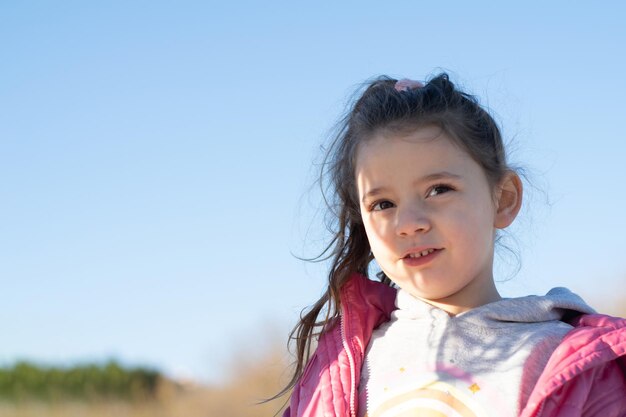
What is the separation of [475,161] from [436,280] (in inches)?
14.2

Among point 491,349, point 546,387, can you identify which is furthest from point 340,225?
point 546,387

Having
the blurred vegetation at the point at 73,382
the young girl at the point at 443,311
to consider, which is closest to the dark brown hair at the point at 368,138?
the young girl at the point at 443,311

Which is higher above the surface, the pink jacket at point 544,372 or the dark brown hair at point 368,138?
the dark brown hair at point 368,138

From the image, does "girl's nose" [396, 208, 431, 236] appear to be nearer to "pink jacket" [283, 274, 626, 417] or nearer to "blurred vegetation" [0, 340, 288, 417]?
"pink jacket" [283, 274, 626, 417]

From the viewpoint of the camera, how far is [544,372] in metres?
2.32

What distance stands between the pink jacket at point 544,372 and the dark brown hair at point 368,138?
2.7 inches

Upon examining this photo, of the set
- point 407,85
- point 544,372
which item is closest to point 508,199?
point 407,85

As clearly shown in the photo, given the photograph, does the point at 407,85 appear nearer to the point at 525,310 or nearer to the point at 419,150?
the point at 419,150

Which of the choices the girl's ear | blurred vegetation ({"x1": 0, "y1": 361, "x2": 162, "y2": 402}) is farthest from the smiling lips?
blurred vegetation ({"x1": 0, "y1": 361, "x2": 162, "y2": 402})

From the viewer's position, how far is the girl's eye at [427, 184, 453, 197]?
2.56 m

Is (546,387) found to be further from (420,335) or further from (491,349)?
(420,335)

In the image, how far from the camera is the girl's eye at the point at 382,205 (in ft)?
8.69

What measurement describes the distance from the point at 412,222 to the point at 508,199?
16.7 inches

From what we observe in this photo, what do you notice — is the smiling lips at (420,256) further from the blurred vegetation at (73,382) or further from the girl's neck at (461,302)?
the blurred vegetation at (73,382)
